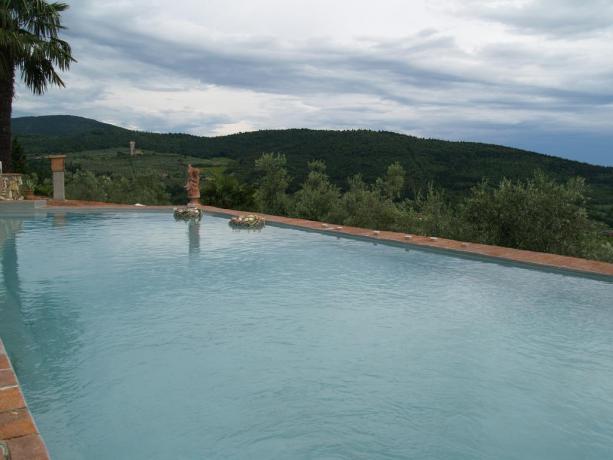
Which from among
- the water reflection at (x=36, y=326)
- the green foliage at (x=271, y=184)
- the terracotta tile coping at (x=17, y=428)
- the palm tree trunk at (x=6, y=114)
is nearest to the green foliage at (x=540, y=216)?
the water reflection at (x=36, y=326)

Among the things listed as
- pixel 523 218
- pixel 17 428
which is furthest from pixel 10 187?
pixel 17 428

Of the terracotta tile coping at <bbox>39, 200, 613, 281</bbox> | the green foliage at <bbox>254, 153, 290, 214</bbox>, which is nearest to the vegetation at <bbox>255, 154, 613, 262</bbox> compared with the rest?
the terracotta tile coping at <bbox>39, 200, 613, 281</bbox>

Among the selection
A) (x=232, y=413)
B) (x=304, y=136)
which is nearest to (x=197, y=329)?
(x=232, y=413)

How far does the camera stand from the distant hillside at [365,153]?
3494 cm

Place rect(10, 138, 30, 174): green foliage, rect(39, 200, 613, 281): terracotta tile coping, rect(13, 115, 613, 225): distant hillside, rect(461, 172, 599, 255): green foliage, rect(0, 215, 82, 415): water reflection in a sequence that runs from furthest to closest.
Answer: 1. rect(13, 115, 613, 225): distant hillside
2. rect(10, 138, 30, 174): green foliage
3. rect(461, 172, 599, 255): green foliage
4. rect(39, 200, 613, 281): terracotta tile coping
5. rect(0, 215, 82, 415): water reflection

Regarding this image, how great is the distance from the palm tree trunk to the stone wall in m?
1.25

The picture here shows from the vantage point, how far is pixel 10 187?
17.3 metres

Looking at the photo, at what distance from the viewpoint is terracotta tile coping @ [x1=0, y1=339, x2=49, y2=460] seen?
8.11 ft

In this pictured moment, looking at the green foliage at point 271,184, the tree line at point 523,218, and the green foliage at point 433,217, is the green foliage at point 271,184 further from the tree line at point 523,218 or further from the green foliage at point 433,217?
the tree line at point 523,218

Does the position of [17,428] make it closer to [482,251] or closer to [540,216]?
[482,251]

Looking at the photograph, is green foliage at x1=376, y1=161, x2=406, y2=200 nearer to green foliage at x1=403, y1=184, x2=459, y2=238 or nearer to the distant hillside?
the distant hillside

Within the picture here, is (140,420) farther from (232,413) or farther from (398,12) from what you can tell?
(398,12)

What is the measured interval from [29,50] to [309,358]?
57.8ft

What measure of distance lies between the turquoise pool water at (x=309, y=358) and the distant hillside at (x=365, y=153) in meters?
22.9
